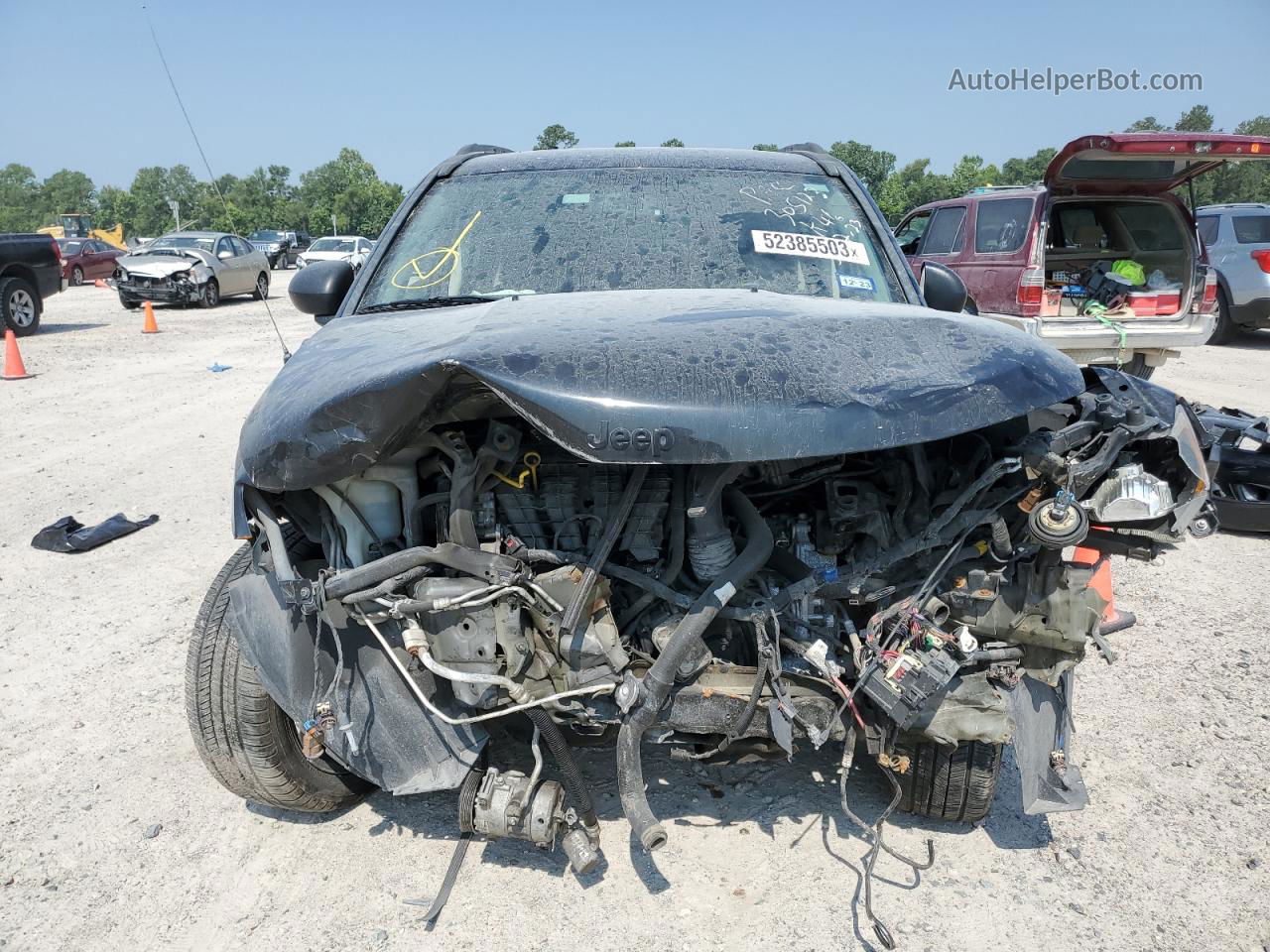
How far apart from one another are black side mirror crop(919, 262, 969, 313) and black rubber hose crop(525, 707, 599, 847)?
6.65 feet

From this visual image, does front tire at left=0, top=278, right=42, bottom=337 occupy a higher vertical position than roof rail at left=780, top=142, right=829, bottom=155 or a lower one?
lower

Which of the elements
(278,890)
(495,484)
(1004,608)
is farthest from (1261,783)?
(278,890)

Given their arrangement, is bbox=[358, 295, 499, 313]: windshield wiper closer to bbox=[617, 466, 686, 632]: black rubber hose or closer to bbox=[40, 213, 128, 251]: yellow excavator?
bbox=[617, 466, 686, 632]: black rubber hose

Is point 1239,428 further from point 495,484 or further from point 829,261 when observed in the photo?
point 495,484

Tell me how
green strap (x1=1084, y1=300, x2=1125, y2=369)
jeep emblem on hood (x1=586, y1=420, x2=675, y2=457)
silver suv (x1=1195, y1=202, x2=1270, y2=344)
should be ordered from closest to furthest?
jeep emblem on hood (x1=586, y1=420, x2=675, y2=457) → green strap (x1=1084, y1=300, x2=1125, y2=369) → silver suv (x1=1195, y1=202, x2=1270, y2=344)

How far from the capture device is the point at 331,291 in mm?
3260

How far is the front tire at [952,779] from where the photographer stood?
8.13 feet

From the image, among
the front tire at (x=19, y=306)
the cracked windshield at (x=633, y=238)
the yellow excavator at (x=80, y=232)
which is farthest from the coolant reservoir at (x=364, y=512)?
the yellow excavator at (x=80, y=232)

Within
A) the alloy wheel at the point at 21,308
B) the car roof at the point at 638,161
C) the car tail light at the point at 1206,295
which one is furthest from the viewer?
the alloy wheel at the point at 21,308

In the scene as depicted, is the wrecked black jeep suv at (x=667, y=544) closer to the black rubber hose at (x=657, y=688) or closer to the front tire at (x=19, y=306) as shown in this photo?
the black rubber hose at (x=657, y=688)

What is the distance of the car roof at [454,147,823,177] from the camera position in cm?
339

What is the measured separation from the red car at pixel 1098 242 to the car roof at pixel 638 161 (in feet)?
13.5

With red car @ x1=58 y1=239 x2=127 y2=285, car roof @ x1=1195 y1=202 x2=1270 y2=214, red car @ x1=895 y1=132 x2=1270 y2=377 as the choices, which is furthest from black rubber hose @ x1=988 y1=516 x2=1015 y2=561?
red car @ x1=58 y1=239 x2=127 y2=285

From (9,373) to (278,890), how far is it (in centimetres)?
963
